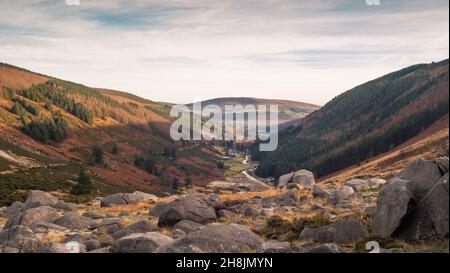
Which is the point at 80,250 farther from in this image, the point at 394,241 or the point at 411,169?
the point at 411,169

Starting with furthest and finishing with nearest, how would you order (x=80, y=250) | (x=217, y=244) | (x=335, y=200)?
(x=335, y=200) → (x=80, y=250) → (x=217, y=244)

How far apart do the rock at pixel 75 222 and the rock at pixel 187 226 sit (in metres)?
6.94

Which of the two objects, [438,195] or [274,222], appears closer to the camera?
[438,195]

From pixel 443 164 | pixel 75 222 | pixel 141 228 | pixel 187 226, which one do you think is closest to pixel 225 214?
pixel 187 226

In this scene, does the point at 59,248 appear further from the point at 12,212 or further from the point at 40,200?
the point at 12,212

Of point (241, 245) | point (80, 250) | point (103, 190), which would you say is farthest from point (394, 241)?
point (103, 190)

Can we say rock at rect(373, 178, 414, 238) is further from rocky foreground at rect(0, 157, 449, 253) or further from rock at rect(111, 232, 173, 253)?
rock at rect(111, 232, 173, 253)

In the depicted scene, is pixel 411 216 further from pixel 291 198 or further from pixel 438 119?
pixel 438 119

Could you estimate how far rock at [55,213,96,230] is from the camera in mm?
27469

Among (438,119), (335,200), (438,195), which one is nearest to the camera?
(438,195)

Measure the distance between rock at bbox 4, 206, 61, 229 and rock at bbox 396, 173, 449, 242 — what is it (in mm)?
23486
